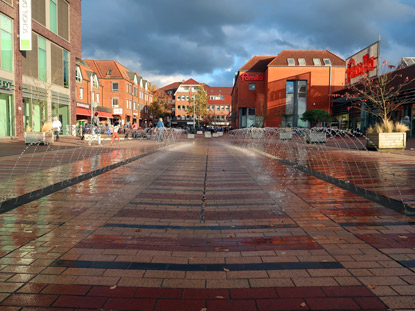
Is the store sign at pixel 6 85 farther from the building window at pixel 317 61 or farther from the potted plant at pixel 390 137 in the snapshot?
the building window at pixel 317 61

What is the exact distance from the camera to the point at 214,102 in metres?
106

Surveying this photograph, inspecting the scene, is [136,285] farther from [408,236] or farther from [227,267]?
[408,236]

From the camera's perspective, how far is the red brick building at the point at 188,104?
9362 cm

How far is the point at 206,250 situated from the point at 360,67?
98.9 feet

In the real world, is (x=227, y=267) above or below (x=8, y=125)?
below

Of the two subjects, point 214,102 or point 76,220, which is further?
point 214,102

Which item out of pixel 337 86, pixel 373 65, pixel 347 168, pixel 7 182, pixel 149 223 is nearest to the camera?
pixel 149 223

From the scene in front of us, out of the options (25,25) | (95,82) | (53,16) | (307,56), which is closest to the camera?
(25,25)

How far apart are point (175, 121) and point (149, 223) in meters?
90.7

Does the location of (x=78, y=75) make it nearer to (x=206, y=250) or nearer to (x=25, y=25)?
(x=25, y=25)

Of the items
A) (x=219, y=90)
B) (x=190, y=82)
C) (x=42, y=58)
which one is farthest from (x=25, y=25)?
(x=219, y=90)

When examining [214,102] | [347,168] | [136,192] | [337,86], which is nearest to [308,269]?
[136,192]

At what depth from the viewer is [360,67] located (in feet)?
95.3

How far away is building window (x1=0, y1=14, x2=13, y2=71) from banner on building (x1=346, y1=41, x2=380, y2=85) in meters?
26.5
